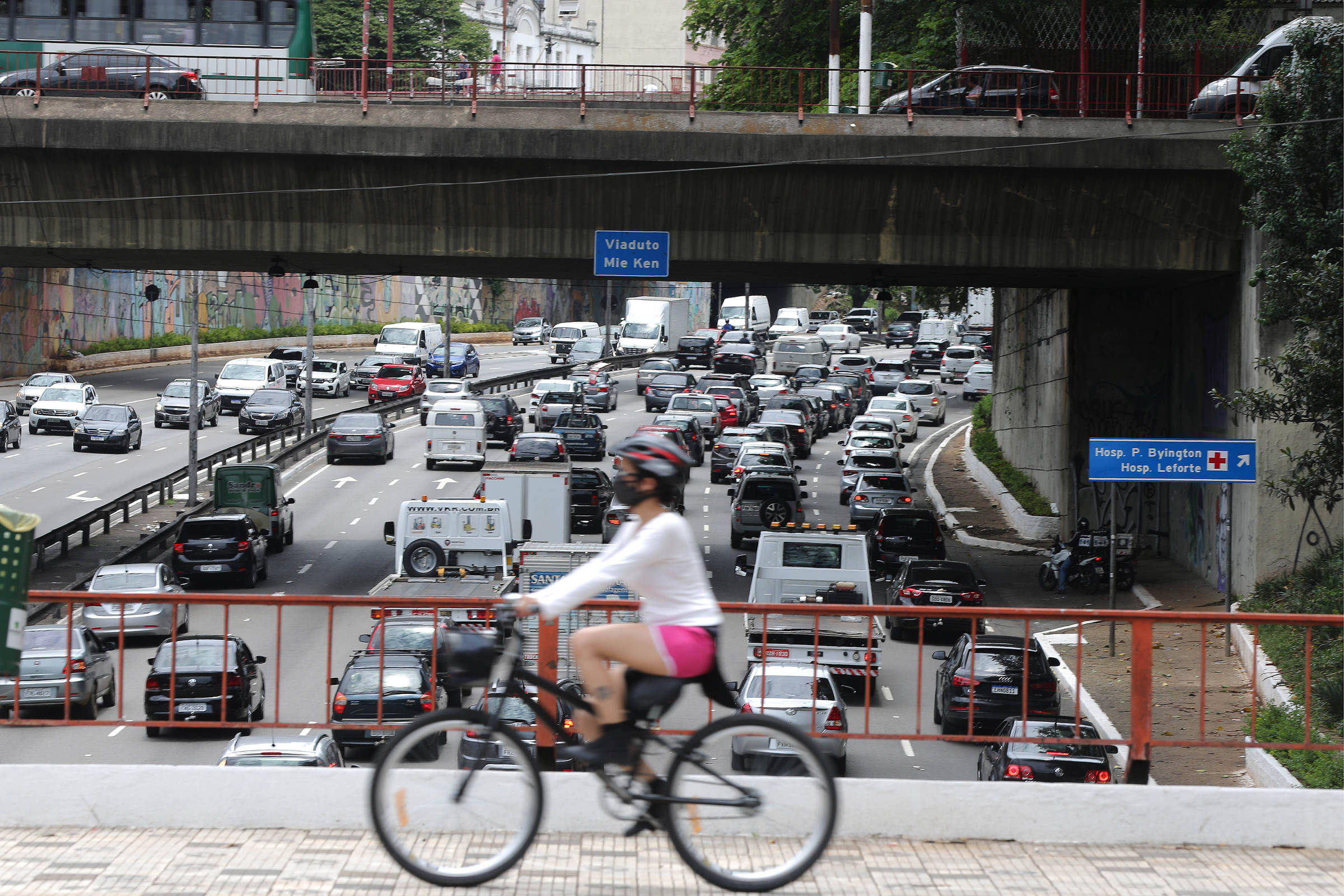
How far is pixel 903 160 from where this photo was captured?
27375mm

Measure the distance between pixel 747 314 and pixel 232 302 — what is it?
32.9m

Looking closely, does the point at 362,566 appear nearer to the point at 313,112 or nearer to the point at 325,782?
the point at 313,112

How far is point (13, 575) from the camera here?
725cm

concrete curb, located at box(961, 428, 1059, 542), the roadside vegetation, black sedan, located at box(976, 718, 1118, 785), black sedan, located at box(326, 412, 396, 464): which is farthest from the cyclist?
black sedan, located at box(326, 412, 396, 464)

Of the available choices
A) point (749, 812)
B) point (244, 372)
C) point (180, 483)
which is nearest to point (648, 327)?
point (244, 372)

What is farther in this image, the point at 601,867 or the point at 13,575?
the point at 601,867

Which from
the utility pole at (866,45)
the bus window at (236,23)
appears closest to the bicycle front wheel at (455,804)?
the utility pole at (866,45)

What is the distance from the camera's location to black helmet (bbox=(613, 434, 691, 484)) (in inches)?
259

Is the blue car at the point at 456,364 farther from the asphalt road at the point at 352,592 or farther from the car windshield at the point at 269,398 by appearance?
the car windshield at the point at 269,398

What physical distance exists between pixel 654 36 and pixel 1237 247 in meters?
101

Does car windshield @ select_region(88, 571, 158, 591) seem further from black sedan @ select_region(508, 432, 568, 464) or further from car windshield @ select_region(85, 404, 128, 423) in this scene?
car windshield @ select_region(85, 404, 128, 423)

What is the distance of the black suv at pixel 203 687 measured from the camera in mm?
17219

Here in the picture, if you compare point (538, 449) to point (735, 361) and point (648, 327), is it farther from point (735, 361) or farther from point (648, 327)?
point (648, 327)

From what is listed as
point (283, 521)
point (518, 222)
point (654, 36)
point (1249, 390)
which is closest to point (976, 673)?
point (1249, 390)
